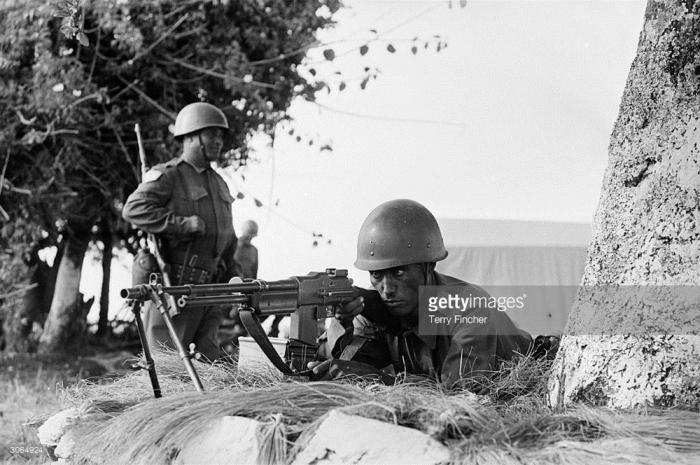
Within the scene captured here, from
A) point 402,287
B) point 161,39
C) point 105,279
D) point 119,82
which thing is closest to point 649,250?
point 402,287

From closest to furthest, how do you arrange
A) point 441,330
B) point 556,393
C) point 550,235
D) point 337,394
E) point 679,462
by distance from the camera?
point 679,462 → point 337,394 → point 556,393 → point 441,330 → point 550,235

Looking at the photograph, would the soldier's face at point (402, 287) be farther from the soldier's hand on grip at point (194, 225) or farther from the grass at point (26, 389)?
the soldier's hand on grip at point (194, 225)

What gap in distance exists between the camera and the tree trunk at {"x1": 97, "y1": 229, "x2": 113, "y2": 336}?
10.1 meters

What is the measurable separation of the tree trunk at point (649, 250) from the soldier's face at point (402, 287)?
762 millimetres

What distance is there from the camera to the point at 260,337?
10.7ft

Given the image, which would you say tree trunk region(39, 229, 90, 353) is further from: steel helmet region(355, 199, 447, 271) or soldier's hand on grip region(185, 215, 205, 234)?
steel helmet region(355, 199, 447, 271)

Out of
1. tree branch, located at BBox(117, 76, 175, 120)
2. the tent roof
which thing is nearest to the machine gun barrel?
tree branch, located at BBox(117, 76, 175, 120)

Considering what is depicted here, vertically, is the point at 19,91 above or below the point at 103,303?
above

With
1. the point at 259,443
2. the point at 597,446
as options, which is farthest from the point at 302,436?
the point at 597,446

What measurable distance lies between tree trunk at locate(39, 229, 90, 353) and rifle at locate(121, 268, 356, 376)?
680 cm

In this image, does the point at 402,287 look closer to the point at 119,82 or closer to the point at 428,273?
the point at 428,273

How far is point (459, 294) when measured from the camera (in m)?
3.66

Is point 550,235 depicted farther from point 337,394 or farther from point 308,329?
point 337,394

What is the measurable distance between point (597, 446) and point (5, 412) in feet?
20.3
